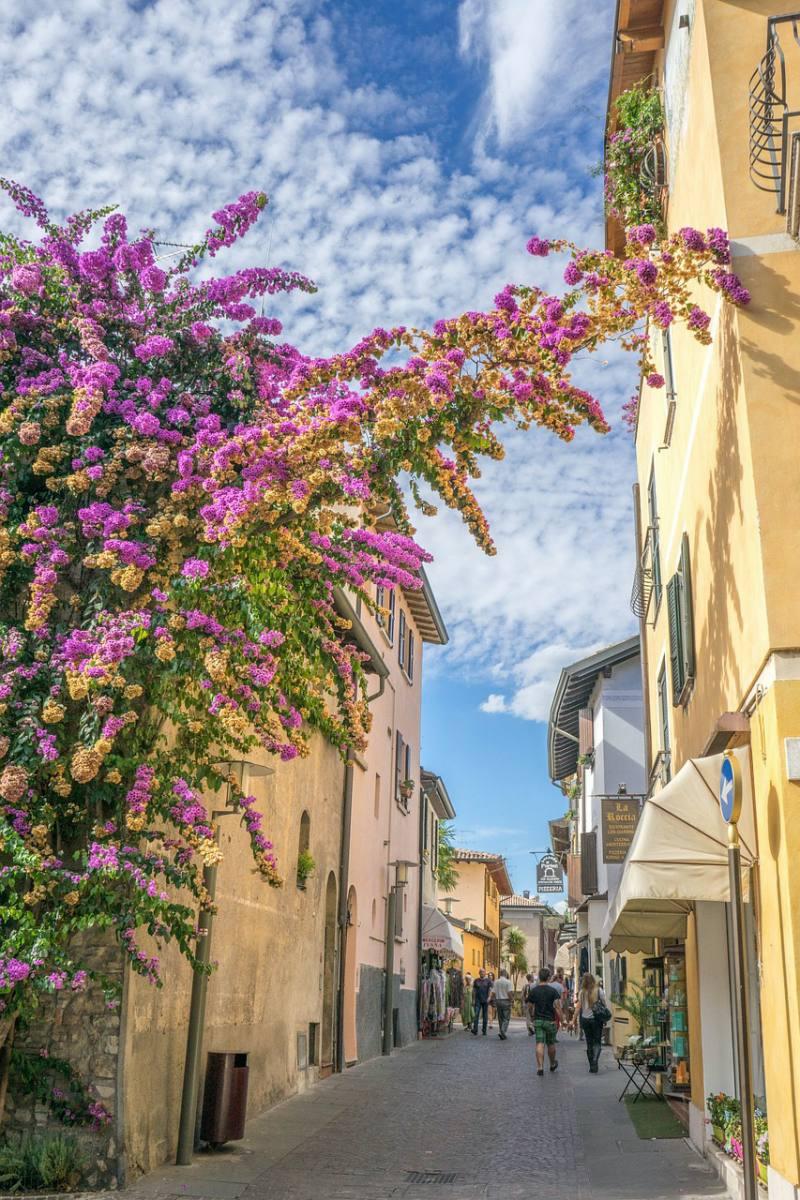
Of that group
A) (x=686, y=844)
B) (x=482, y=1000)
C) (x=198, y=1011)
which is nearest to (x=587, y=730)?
(x=482, y=1000)

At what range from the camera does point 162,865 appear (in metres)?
7.93

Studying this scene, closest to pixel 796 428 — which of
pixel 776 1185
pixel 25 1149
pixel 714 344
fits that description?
pixel 714 344

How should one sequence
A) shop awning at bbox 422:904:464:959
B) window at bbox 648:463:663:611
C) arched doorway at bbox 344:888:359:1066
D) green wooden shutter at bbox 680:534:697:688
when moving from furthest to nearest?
shop awning at bbox 422:904:464:959 → arched doorway at bbox 344:888:359:1066 → window at bbox 648:463:663:611 → green wooden shutter at bbox 680:534:697:688

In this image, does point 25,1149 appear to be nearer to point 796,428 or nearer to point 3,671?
point 3,671

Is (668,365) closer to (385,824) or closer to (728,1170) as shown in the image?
(728,1170)

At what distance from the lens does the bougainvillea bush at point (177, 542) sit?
307 inches

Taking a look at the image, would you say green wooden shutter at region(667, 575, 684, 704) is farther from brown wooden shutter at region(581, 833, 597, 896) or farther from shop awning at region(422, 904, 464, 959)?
shop awning at region(422, 904, 464, 959)

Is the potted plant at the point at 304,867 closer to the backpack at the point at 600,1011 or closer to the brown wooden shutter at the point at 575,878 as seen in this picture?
the backpack at the point at 600,1011

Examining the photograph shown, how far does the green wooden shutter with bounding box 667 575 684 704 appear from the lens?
10.5 m

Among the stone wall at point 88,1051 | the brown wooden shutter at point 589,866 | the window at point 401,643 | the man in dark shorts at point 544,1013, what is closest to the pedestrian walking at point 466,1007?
the brown wooden shutter at point 589,866

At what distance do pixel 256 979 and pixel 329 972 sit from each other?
545 centimetres

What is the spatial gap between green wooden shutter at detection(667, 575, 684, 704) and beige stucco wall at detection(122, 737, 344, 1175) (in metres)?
4.61

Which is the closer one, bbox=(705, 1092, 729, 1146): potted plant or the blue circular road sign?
the blue circular road sign

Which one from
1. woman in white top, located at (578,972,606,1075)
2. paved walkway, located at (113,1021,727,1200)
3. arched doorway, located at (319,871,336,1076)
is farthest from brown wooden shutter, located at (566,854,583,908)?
paved walkway, located at (113,1021,727,1200)
